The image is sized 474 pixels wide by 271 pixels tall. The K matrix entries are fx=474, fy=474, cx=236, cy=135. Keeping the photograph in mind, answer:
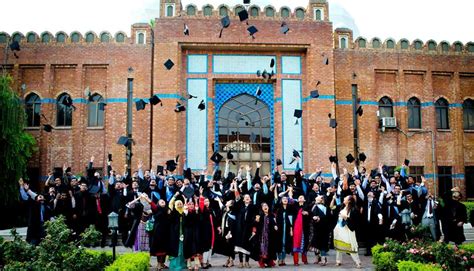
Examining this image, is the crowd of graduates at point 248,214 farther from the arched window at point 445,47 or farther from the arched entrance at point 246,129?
the arched window at point 445,47

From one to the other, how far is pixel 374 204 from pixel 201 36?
1109 cm

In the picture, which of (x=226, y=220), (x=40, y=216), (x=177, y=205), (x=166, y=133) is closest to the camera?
(x=177, y=205)

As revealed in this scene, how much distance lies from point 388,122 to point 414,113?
1791mm

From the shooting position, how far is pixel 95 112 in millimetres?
21000

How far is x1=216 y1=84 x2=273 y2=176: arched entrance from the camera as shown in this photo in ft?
68.3

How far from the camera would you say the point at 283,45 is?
66.9 ft

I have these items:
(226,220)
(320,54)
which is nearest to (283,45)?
(320,54)

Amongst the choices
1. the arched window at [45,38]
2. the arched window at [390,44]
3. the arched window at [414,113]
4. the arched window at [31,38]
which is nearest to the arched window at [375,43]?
the arched window at [390,44]

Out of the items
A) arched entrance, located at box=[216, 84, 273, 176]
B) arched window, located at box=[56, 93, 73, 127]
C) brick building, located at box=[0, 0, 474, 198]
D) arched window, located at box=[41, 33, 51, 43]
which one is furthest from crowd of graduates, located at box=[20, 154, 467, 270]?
arched window, located at box=[41, 33, 51, 43]

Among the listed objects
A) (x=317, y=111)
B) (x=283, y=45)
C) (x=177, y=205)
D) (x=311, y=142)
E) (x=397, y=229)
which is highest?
(x=283, y=45)

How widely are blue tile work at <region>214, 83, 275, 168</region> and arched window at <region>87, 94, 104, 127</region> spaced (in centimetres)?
507

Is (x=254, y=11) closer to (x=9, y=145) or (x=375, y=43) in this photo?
(x=375, y=43)

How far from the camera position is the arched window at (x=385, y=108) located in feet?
71.9

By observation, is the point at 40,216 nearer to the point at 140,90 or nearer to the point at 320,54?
the point at 140,90
